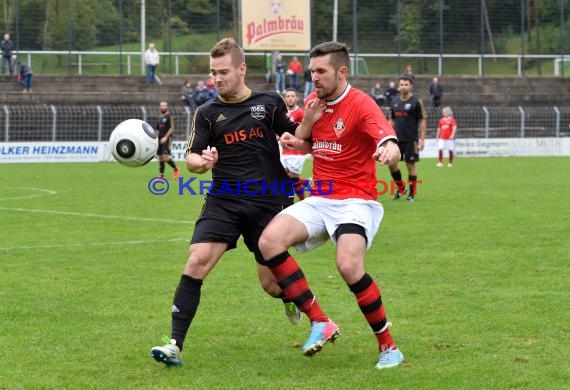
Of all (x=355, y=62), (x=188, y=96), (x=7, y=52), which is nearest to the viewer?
(x=188, y=96)

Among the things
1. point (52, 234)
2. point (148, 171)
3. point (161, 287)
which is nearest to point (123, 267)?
point (161, 287)

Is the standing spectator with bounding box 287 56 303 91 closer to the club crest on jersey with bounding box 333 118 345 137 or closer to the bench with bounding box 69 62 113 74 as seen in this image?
the bench with bounding box 69 62 113 74

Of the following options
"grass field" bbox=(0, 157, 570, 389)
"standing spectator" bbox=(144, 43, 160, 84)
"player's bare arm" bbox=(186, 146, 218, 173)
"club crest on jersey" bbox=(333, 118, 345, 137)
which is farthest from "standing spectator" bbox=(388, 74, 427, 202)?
"standing spectator" bbox=(144, 43, 160, 84)

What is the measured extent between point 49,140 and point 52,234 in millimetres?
22233

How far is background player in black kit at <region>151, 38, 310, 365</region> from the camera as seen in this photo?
6539 mm

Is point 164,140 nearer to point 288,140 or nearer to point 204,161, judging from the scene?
point 288,140

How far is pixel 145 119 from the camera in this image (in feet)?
118

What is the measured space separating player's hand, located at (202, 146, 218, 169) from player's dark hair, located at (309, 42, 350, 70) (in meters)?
0.89

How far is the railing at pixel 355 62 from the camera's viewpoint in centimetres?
4184

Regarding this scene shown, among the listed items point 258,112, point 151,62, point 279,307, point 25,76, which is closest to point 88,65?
point 151,62

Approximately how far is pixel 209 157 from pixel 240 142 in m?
0.47

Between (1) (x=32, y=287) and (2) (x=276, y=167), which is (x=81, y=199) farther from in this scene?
(2) (x=276, y=167)

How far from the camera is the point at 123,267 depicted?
10.4 m

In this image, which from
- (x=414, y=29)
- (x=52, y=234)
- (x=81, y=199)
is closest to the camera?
(x=52, y=234)
